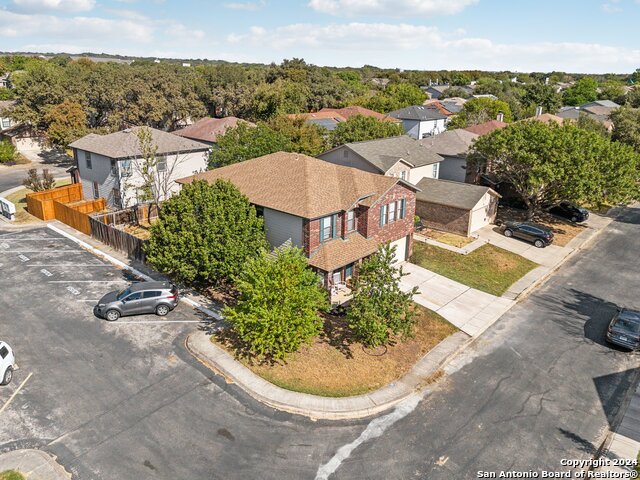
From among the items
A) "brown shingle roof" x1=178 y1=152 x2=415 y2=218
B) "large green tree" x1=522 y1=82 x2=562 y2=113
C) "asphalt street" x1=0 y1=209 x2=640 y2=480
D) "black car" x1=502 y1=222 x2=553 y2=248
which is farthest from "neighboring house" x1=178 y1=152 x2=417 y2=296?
"large green tree" x1=522 y1=82 x2=562 y2=113

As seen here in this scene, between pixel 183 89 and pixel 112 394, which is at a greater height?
pixel 183 89

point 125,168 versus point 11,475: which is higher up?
point 125,168

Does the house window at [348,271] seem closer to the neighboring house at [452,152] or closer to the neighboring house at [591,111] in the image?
the neighboring house at [452,152]

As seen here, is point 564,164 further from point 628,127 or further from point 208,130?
point 208,130

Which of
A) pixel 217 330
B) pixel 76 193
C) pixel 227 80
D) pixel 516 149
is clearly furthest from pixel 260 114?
pixel 217 330

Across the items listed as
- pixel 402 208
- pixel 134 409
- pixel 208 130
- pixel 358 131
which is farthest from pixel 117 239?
pixel 208 130

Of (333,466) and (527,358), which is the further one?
(527,358)

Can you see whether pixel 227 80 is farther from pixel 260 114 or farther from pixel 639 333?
pixel 639 333
